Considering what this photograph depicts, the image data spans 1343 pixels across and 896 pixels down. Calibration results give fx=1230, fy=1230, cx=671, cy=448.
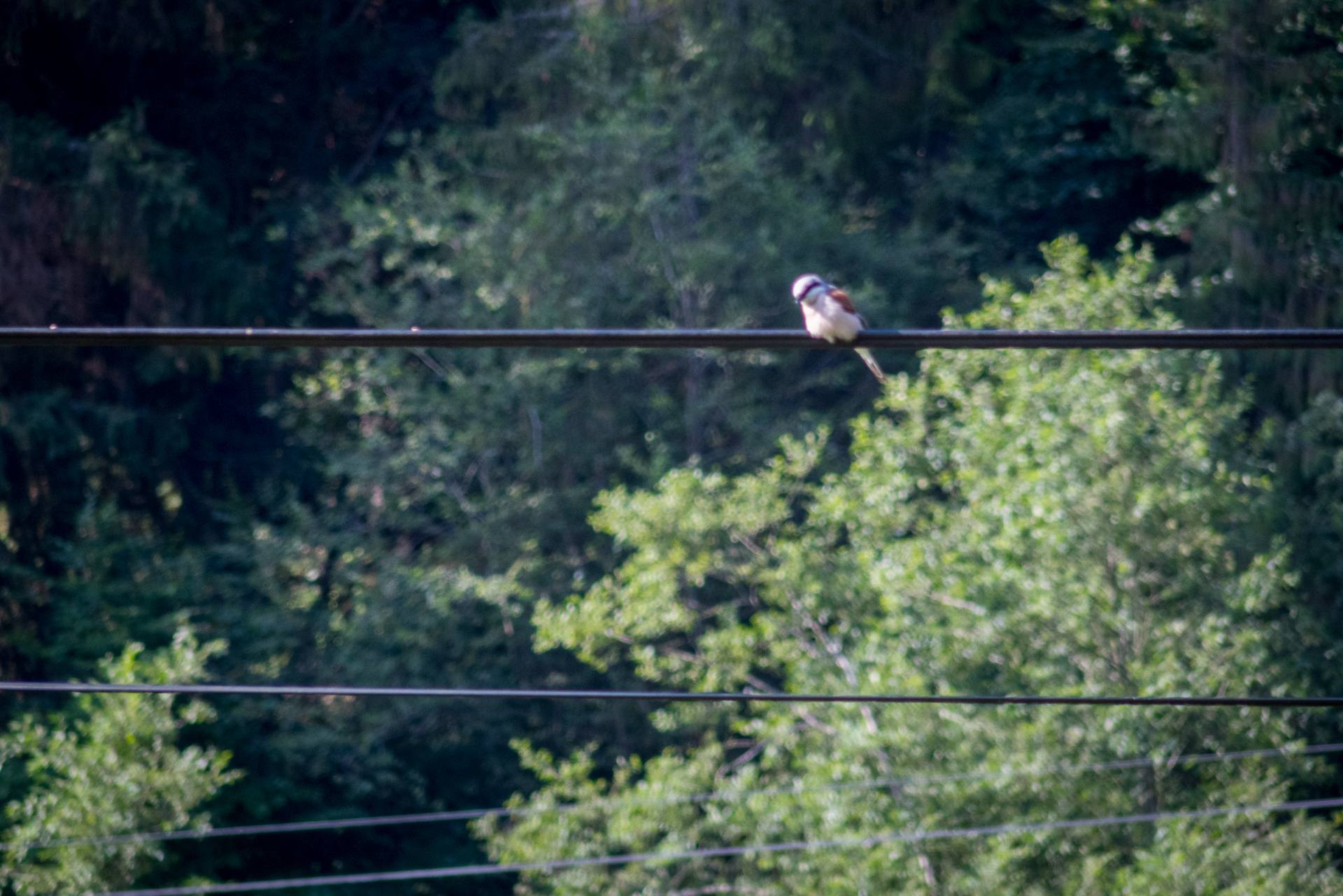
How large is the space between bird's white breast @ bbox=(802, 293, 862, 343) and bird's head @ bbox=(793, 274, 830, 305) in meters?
0.05

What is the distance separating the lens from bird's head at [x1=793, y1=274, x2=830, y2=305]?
3096mm

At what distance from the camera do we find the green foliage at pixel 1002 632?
7676 millimetres

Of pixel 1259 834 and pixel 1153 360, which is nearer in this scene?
pixel 1259 834

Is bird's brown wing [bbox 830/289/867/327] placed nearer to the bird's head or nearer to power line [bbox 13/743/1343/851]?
the bird's head

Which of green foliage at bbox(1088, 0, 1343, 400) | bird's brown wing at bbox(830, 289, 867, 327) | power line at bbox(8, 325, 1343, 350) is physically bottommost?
green foliage at bbox(1088, 0, 1343, 400)

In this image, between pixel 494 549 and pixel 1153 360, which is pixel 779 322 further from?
pixel 1153 360

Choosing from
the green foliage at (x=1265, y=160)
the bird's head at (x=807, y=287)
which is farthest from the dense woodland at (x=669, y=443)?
the bird's head at (x=807, y=287)

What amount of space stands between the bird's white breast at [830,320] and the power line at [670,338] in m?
0.40

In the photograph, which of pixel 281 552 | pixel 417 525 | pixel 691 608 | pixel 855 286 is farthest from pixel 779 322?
pixel 281 552

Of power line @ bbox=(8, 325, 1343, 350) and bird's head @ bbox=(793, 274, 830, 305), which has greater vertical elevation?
power line @ bbox=(8, 325, 1343, 350)

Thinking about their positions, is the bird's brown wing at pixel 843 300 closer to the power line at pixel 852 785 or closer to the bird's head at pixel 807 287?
the bird's head at pixel 807 287

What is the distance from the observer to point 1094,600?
7984mm

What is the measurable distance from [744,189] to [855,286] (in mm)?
1542

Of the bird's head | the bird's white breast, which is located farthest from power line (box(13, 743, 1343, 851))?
the bird's white breast
